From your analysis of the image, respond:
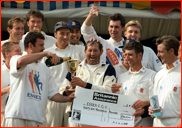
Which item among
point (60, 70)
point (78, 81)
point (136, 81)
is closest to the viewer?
point (78, 81)

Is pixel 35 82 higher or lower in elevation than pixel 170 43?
lower

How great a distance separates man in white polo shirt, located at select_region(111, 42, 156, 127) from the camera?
16.8 ft

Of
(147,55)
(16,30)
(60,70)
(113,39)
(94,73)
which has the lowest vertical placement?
(60,70)

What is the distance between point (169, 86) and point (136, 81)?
0.64m

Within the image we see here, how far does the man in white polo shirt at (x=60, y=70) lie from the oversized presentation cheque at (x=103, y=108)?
0.97 metres

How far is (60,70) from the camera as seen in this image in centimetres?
602

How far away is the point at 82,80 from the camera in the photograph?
5.16 metres

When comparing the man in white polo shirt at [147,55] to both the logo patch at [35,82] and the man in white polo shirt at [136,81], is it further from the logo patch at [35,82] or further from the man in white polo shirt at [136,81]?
the logo patch at [35,82]

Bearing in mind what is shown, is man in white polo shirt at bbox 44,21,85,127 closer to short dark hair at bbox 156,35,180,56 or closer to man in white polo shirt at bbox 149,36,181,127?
man in white polo shirt at bbox 149,36,181,127

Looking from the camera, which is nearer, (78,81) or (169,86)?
(169,86)

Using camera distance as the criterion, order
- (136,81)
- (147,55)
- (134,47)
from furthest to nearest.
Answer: (147,55), (134,47), (136,81)

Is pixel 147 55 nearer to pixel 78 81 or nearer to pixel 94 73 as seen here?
pixel 94 73

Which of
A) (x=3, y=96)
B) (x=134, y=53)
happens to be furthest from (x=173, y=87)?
(x=3, y=96)

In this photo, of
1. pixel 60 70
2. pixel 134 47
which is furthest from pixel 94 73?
pixel 60 70
